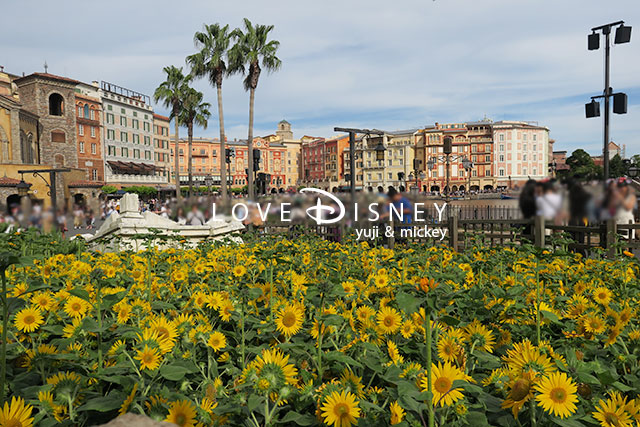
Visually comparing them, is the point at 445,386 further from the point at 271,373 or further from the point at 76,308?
the point at 76,308

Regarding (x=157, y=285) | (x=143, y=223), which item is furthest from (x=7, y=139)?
(x=157, y=285)

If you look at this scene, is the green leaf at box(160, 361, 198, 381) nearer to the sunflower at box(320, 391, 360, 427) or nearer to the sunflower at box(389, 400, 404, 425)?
the sunflower at box(320, 391, 360, 427)

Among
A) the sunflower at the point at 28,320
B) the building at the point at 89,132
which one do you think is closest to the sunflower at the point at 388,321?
the sunflower at the point at 28,320

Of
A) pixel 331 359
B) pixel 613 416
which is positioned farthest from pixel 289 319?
pixel 613 416

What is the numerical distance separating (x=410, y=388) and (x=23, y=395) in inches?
47.9

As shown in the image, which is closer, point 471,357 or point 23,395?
point 23,395

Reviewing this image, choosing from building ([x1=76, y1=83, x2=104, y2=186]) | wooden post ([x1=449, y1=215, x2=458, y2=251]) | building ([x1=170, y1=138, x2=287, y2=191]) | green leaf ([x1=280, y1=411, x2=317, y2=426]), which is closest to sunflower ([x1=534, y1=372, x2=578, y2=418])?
green leaf ([x1=280, y1=411, x2=317, y2=426])

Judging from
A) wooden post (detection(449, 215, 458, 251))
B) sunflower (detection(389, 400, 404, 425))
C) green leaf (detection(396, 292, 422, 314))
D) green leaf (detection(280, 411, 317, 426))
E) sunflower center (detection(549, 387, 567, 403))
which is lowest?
wooden post (detection(449, 215, 458, 251))

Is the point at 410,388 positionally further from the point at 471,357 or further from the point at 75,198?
the point at 75,198

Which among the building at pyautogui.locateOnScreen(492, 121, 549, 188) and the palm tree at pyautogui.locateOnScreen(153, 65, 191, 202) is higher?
the palm tree at pyautogui.locateOnScreen(153, 65, 191, 202)

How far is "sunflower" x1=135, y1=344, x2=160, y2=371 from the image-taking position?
1.36 metres

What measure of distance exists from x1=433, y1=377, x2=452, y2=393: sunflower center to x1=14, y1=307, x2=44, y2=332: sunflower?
167 cm

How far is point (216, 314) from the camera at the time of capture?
2268 mm

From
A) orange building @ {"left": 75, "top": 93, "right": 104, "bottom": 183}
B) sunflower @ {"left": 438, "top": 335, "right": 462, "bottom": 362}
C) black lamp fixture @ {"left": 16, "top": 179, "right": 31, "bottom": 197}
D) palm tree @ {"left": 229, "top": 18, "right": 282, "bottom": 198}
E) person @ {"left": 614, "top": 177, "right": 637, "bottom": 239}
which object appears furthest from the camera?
orange building @ {"left": 75, "top": 93, "right": 104, "bottom": 183}
